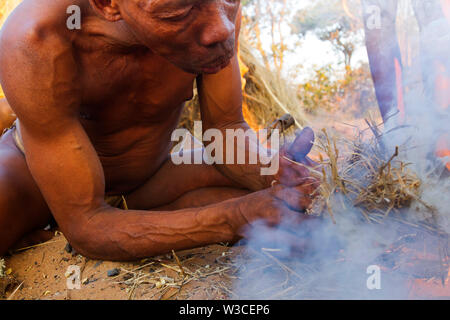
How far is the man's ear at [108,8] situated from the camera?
1.12m

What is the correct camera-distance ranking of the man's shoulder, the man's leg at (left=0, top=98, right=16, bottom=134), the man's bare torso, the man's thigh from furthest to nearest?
the man's leg at (left=0, top=98, right=16, bottom=134)
the man's thigh
the man's bare torso
the man's shoulder

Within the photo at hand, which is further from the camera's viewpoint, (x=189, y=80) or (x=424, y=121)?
(x=189, y=80)

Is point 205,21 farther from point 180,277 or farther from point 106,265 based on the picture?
point 106,265

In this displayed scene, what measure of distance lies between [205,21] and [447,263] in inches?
35.5

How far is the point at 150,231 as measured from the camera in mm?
1354

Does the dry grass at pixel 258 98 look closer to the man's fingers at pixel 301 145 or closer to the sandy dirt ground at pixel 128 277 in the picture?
the sandy dirt ground at pixel 128 277

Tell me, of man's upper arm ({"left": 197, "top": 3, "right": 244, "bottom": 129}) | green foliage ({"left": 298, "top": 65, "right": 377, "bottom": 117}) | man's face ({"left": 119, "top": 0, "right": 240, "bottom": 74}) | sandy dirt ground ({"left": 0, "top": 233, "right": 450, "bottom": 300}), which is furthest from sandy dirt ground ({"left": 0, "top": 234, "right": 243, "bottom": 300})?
green foliage ({"left": 298, "top": 65, "right": 377, "bottom": 117})

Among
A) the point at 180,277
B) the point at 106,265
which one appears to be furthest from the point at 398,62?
the point at 106,265

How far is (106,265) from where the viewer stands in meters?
1.46

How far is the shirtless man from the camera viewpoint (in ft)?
3.60

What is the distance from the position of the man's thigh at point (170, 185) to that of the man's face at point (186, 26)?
91 cm

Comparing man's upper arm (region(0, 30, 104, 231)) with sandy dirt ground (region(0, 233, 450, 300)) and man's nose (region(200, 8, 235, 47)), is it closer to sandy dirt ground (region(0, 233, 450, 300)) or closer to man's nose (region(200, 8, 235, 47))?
sandy dirt ground (region(0, 233, 450, 300))

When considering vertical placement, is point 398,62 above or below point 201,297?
above

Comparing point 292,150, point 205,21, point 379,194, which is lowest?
point 379,194
